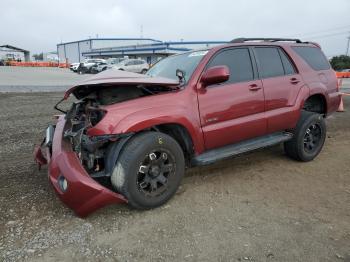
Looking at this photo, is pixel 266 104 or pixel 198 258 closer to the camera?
pixel 198 258

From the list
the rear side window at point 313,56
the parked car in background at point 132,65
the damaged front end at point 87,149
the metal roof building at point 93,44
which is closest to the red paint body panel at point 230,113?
the damaged front end at point 87,149

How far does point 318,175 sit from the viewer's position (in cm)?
457

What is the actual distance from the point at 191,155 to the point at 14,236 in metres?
1.97

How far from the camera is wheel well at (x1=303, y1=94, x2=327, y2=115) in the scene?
5371mm

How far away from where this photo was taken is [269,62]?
15.2 feet

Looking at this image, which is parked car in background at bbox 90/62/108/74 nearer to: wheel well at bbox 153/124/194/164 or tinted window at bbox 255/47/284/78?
tinted window at bbox 255/47/284/78

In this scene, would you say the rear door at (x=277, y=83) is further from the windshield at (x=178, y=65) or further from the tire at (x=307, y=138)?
the windshield at (x=178, y=65)

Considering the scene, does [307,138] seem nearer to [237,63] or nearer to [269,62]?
[269,62]

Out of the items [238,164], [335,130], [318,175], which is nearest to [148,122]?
[238,164]

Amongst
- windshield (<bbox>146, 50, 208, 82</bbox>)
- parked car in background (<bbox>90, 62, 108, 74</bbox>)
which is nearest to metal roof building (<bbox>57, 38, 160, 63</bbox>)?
parked car in background (<bbox>90, 62, 108, 74</bbox>)

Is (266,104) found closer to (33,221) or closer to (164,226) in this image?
(164,226)

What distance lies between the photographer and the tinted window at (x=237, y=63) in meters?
4.13

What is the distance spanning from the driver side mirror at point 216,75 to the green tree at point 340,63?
4890 cm

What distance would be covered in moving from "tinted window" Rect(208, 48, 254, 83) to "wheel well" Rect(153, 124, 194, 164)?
90cm
